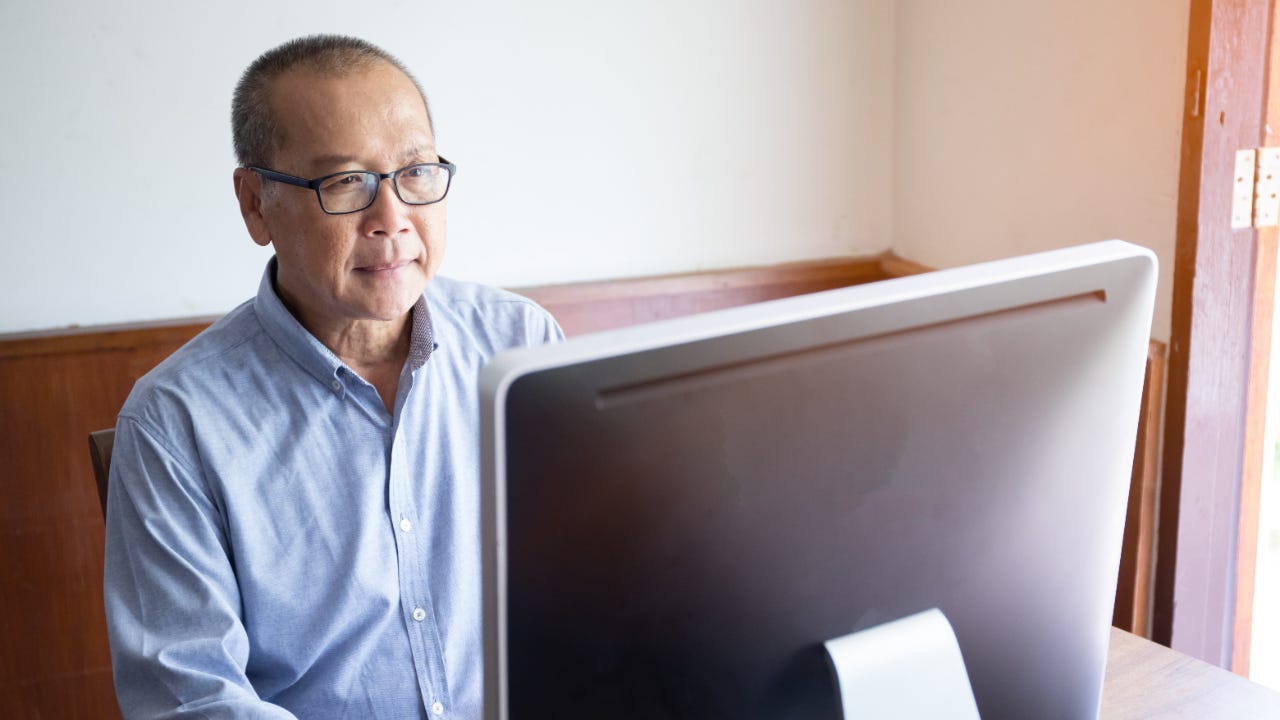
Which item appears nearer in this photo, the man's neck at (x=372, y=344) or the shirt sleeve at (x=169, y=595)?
the shirt sleeve at (x=169, y=595)

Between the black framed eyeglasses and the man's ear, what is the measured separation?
0.9 inches

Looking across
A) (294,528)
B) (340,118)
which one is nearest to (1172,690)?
(294,528)

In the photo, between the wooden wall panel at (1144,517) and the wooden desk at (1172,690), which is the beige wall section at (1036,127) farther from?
the wooden desk at (1172,690)

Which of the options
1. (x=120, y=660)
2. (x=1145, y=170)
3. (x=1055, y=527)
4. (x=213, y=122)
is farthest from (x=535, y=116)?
(x=1055, y=527)

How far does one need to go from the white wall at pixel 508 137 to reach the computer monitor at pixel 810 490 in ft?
5.04

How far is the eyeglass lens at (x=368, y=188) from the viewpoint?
1.25 meters

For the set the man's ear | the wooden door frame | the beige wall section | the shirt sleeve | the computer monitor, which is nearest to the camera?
the computer monitor

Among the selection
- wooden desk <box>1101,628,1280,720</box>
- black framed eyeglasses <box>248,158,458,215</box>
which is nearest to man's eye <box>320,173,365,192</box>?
black framed eyeglasses <box>248,158,458,215</box>

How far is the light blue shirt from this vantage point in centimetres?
112

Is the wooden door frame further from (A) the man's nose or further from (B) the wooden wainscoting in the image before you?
(A) the man's nose

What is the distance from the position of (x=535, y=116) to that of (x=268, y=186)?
0.94 metres

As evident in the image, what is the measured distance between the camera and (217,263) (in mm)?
1963

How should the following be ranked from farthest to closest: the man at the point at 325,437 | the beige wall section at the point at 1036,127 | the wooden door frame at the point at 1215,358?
the beige wall section at the point at 1036,127 → the wooden door frame at the point at 1215,358 → the man at the point at 325,437

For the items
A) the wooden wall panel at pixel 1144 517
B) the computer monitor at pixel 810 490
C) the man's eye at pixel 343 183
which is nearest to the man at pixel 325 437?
the man's eye at pixel 343 183
